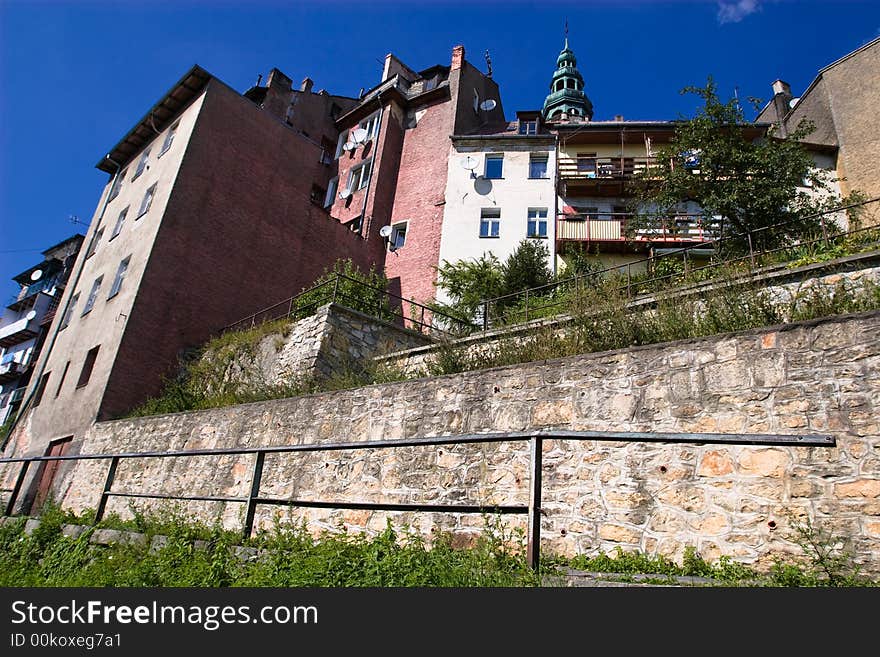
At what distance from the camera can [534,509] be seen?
4055 mm

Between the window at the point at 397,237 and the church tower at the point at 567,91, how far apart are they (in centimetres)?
3131

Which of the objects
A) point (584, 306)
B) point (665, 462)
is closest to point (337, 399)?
point (584, 306)

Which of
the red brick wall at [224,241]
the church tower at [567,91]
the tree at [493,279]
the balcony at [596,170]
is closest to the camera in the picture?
the red brick wall at [224,241]

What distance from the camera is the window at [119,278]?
61.5ft

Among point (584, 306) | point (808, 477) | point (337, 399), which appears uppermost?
point (584, 306)

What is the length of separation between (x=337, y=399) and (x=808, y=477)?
615 centimetres

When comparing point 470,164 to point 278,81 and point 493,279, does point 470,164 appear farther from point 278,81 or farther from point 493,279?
point 278,81

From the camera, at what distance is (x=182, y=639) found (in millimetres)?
3166

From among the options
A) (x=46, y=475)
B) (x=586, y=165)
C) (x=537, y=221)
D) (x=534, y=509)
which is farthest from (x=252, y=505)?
(x=586, y=165)

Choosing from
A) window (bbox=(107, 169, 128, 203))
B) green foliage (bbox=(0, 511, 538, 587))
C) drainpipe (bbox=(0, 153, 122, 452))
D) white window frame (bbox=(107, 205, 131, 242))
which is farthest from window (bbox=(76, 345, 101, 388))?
green foliage (bbox=(0, 511, 538, 587))

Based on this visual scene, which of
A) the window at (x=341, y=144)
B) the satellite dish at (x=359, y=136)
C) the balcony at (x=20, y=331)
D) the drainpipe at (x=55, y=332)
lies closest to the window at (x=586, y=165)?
the satellite dish at (x=359, y=136)

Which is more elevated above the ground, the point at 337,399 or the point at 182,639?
the point at 337,399

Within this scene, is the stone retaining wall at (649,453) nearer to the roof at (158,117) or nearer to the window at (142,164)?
the roof at (158,117)

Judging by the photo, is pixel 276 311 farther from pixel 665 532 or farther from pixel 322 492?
pixel 665 532
